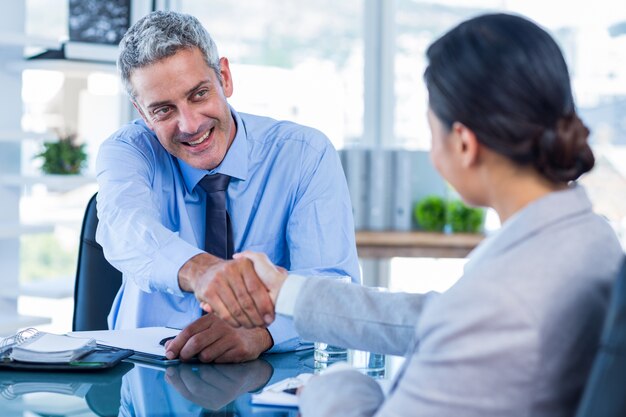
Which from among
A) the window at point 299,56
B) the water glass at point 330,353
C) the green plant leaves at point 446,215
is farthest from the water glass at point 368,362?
the window at point 299,56

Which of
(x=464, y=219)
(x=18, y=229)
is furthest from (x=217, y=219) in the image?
(x=464, y=219)

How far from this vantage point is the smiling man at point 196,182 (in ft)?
6.68

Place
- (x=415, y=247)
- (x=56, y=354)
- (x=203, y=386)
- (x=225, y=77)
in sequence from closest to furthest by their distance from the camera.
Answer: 1. (x=203, y=386)
2. (x=56, y=354)
3. (x=225, y=77)
4. (x=415, y=247)

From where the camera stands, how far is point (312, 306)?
137 centimetres

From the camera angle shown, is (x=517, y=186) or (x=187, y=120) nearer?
(x=517, y=186)

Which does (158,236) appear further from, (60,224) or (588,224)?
(60,224)

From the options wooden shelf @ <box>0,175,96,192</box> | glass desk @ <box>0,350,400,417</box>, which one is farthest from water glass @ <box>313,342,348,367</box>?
wooden shelf @ <box>0,175,96,192</box>

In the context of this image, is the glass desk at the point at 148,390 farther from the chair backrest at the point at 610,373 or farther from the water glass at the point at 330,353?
the chair backrest at the point at 610,373

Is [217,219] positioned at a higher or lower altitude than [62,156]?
lower

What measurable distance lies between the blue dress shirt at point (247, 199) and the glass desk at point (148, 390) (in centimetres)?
46

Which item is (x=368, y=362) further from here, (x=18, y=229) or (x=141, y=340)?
(x=18, y=229)

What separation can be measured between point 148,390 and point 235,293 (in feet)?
0.77

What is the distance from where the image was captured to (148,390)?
1494mm

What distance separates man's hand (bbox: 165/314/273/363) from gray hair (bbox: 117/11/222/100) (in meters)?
0.70
